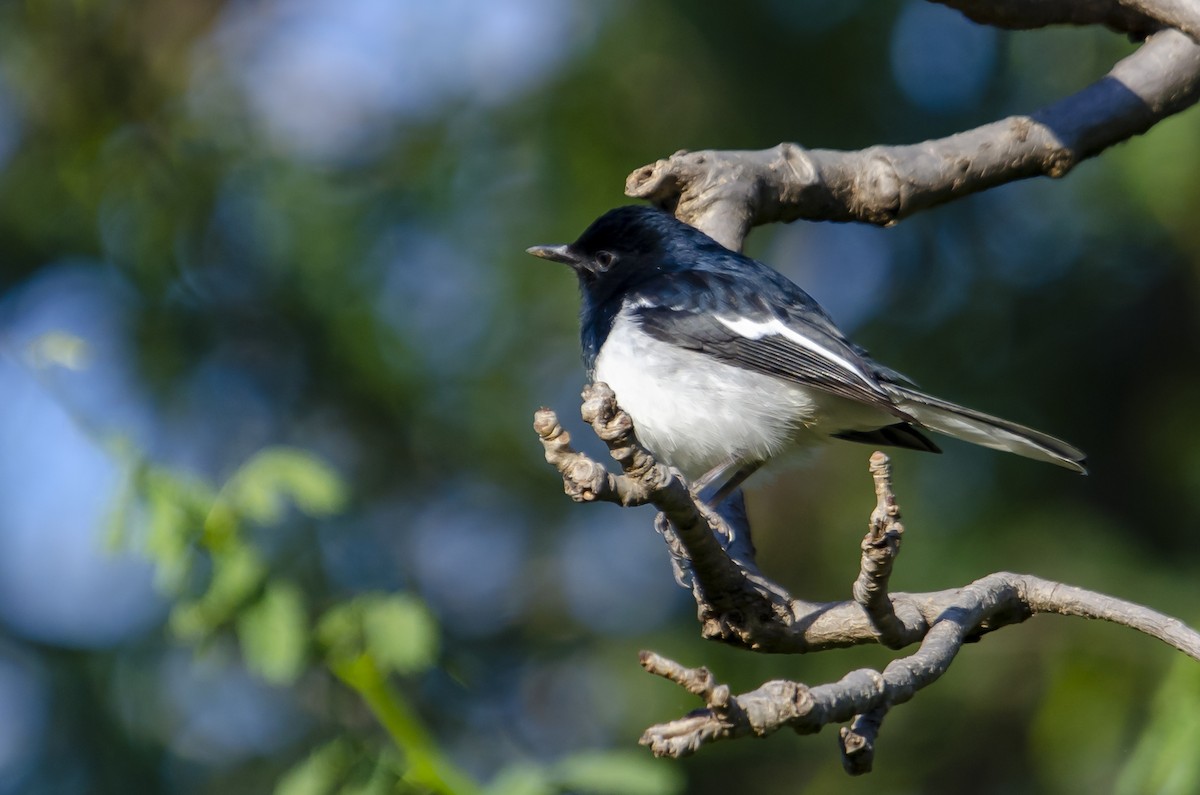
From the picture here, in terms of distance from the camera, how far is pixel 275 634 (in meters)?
2.67

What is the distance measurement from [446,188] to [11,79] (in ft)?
7.46

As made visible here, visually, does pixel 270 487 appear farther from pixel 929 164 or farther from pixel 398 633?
pixel 929 164

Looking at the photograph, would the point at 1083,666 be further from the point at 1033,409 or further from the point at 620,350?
the point at 620,350

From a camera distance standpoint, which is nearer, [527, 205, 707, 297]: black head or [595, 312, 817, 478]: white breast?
[595, 312, 817, 478]: white breast

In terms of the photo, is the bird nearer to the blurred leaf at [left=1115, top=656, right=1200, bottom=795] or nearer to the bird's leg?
the bird's leg

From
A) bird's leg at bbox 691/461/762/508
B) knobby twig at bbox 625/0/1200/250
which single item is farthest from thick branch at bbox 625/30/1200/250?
bird's leg at bbox 691/461/762/508

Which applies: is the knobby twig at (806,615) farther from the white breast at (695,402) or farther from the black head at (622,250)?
the black head at (622,250)

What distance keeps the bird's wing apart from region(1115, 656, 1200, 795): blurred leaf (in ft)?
3.50

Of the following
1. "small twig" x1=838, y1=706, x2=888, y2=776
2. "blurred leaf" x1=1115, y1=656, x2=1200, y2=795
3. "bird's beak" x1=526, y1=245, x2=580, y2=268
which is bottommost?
"blurred leaf" x1=1115, y1=656, x2=1200, y2=795

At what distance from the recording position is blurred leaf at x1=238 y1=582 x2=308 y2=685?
265 centimetres

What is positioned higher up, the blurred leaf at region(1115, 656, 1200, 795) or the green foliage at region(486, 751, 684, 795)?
the green foliage at region(486, 751, 684, 795)

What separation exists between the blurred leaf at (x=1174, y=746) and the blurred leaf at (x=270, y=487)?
2005 mm

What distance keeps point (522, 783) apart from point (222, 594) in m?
0.74

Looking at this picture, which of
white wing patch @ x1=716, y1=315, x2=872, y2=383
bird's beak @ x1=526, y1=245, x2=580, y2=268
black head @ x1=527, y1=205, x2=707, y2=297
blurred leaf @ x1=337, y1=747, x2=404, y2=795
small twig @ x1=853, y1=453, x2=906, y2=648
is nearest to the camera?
small twig @ x1=853, y1=453, x2=906, y2=648
